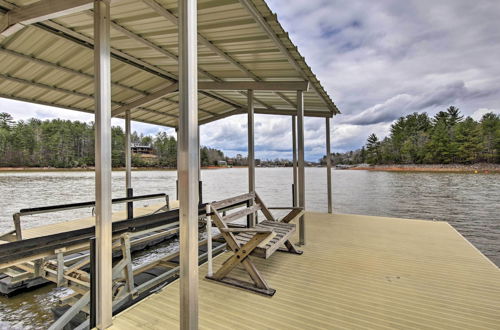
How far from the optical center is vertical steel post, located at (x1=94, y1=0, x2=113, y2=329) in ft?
5.53

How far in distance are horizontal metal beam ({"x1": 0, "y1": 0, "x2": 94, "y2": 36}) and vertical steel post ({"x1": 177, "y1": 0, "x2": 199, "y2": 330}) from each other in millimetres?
830

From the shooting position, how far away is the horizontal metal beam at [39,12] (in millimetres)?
1766

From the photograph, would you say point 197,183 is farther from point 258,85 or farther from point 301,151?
point 258,85

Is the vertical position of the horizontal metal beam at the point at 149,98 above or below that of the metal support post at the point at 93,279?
above

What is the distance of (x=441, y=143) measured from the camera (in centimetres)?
2559

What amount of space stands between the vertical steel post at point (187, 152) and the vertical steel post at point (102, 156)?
2.10ft

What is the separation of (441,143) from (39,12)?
1257 inches

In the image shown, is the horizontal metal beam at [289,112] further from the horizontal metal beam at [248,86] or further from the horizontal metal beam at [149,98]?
the horizontal metal beam at [149,98]

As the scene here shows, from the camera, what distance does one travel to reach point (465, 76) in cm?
3469

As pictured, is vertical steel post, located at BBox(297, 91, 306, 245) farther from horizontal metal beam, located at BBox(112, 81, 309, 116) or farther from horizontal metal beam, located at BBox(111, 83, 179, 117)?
horizontal metal beam, located at BBox(111, 83, 179, 117)

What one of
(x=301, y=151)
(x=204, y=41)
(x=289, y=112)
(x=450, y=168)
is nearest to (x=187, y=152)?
(x=204, y=41)

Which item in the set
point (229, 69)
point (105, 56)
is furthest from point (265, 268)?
point (229, 69)

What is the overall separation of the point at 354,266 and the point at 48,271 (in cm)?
333

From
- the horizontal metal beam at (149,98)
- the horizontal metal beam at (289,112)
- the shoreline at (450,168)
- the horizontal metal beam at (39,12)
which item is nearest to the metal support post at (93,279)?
the horizontal metal beam at (39,12)
